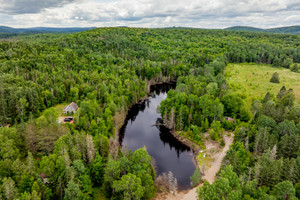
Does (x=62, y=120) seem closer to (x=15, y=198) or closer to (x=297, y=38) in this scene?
(x=15, y=198)

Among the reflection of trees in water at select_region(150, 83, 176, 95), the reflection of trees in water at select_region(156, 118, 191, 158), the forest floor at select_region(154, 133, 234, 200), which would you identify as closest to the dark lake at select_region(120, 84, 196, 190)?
the reflection of trees in water at select_region(156, 118, 191, 158)

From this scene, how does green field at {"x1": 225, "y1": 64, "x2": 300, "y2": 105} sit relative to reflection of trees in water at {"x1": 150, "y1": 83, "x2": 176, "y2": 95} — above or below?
above

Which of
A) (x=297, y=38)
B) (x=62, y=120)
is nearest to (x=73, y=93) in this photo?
(x=62, y=120)

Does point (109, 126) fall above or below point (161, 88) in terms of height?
below

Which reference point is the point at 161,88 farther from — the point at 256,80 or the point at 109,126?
the point at 109,126

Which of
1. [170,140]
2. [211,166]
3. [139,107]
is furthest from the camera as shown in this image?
[139,107]

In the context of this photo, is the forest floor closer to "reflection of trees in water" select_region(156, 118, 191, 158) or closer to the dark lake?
the dark lake

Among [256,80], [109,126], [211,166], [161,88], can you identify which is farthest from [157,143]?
[256,80]
